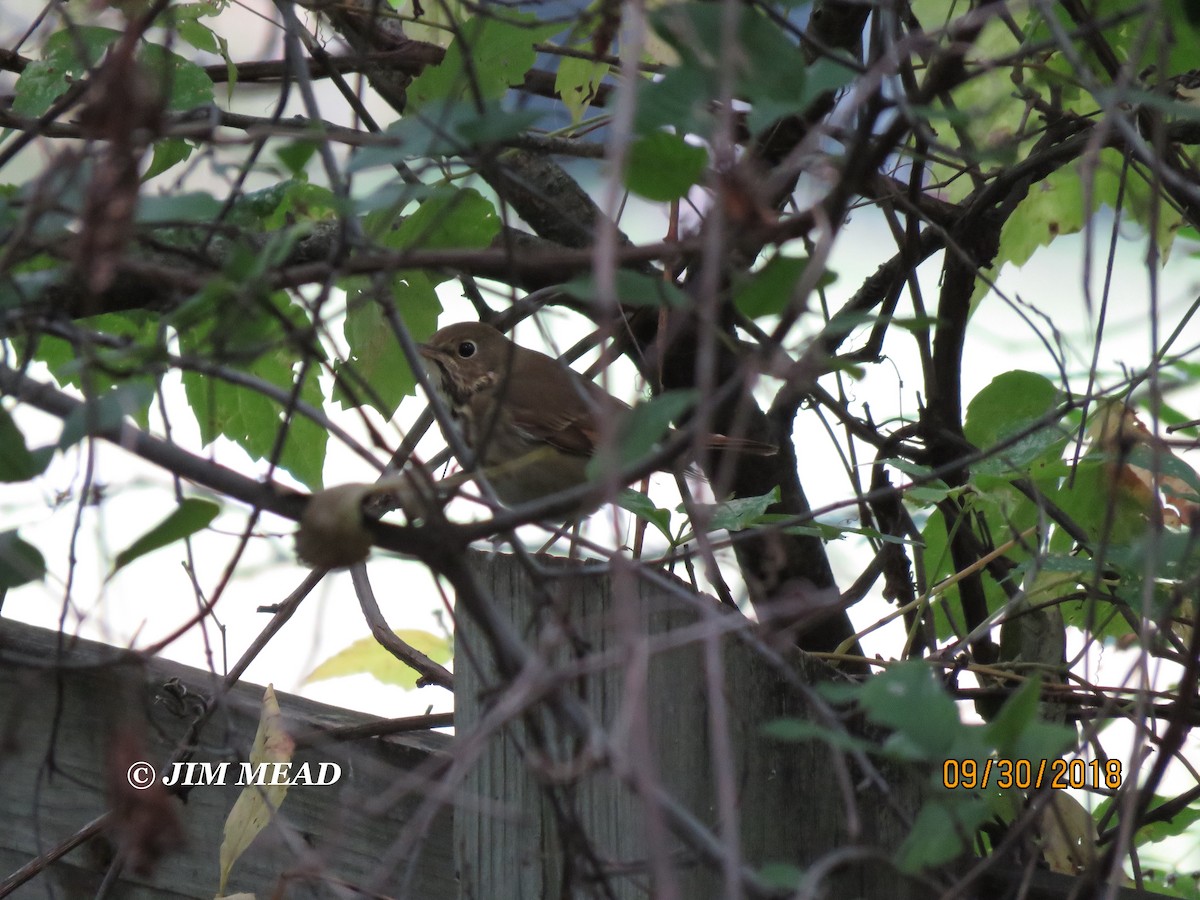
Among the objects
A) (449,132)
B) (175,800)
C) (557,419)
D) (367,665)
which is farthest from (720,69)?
(557,419)

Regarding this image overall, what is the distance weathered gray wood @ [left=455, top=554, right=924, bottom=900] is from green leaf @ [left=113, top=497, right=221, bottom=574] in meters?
0.67

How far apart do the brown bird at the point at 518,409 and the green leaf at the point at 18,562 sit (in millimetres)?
2575

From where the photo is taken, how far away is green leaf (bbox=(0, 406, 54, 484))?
1286 millimetres

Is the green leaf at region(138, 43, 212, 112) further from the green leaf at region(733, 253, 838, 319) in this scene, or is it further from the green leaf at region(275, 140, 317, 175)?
the green leaf at region(733, 253, 838, 319)

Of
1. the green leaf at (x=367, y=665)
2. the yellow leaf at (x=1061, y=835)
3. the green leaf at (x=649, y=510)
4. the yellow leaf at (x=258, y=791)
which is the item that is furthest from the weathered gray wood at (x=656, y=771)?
the green leaf at (x=367, y=665)

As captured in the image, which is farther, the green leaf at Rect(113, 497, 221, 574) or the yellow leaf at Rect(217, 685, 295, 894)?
the yellow leaf at Rect(217, 685, 295, 894)

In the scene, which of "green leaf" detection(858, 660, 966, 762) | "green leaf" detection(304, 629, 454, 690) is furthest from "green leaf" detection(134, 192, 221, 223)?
"green leaf" detection(304, 629, 454, 690)

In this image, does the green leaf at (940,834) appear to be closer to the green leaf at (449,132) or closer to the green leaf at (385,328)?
the green leaf at (449,132)

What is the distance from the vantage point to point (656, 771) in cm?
183

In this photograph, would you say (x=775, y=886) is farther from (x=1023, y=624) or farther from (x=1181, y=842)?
(x=1181, y=842)

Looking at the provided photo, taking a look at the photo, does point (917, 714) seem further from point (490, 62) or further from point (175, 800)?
point (490, 62)

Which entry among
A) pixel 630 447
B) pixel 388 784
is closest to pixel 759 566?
pixel 388 784

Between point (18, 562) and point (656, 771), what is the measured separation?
0.96 m

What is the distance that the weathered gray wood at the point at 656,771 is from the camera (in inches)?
74.2
